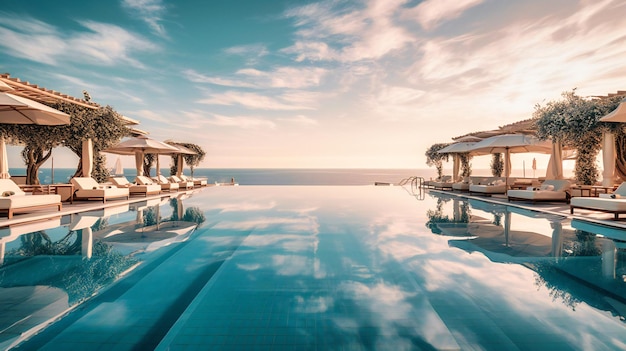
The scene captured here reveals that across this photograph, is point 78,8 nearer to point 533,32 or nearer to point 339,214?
point 339,214

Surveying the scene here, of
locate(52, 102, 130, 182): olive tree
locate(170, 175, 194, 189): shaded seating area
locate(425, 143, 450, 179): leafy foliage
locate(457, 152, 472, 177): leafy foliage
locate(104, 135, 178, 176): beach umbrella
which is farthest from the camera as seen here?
locate(425, 143, 450, 179): leafy foliage

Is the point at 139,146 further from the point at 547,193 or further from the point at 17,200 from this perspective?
the point at 547,193

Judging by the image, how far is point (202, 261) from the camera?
4117 millimetres

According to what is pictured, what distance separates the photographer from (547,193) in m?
10.4

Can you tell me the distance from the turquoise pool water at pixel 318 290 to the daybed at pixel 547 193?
4668 mm

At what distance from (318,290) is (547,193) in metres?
10.7

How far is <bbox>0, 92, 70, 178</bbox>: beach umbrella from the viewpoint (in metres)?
7.20

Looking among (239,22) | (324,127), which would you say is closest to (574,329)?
(239,22)

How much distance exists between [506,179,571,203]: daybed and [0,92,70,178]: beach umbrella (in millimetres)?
14271

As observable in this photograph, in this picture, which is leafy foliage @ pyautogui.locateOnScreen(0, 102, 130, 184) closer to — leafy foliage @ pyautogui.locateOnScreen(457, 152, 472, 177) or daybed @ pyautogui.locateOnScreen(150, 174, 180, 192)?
daybed @ pyautogui.locateOnScreen(150, 174, 180, 192)

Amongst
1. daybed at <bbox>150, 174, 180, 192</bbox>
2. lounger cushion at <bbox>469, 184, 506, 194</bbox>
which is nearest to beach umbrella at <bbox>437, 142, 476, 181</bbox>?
lounger cushion at <bbox>469, 184, 506, 194</bbox>

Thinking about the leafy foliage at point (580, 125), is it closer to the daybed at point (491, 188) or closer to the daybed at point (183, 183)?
the daybed at point (491, 188)

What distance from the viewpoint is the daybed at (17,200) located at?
277 inches

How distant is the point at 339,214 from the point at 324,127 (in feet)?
70.4
